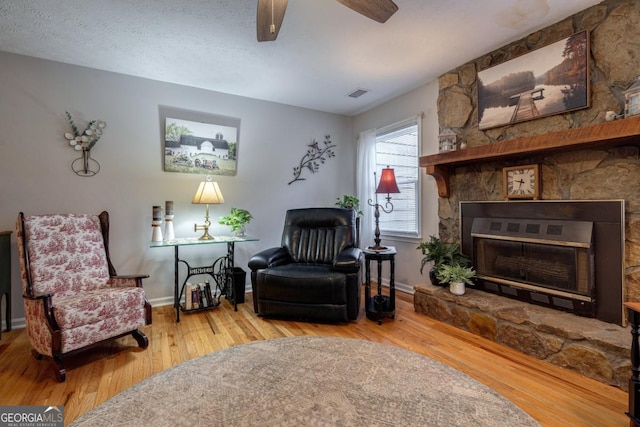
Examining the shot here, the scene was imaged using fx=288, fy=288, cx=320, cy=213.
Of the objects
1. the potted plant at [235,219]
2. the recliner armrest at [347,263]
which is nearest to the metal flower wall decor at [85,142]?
the potted plant at [235,219]

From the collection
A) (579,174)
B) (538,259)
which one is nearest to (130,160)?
(538,259)

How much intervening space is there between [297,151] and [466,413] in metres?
3.51

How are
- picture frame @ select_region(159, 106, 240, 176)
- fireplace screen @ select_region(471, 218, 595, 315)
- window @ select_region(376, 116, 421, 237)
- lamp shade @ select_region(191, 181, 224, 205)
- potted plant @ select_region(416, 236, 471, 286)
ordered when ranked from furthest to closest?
1. window @ select_region(376, 116, 421, 237)
2. picture frame @ select_region(159, 106, 240, 176)
3. lamp shade @ select_region(191, 181, 224, 205)
4. potted plant @ select_region(416, 236, 471, 286)
5. fireplace screen @ select_region(471, 218, 595, 315)

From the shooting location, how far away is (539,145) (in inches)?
86.3

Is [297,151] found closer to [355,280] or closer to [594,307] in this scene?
[355,280]

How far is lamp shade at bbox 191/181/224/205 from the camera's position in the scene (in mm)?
3146

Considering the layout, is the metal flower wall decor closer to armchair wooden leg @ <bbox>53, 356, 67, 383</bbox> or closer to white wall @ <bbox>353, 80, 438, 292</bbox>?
armchair wooden leg @ <bbox>53, 356, 67, 383</bbox>

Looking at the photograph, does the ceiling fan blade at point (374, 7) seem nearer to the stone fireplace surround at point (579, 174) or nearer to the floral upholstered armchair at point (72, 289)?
the stone fireplace surround at point (579, 174)

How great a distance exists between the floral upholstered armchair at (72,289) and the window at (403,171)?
116 inches

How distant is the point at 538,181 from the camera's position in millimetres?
2436

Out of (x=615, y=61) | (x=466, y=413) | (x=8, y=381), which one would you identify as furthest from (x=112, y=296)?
(x=615, y=61)

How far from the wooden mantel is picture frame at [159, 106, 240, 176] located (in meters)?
2.34

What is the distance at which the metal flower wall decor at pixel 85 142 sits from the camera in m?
2.87

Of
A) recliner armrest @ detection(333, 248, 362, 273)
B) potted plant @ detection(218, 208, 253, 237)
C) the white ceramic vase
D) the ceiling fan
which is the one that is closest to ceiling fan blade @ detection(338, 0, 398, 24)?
the ceiling fan
